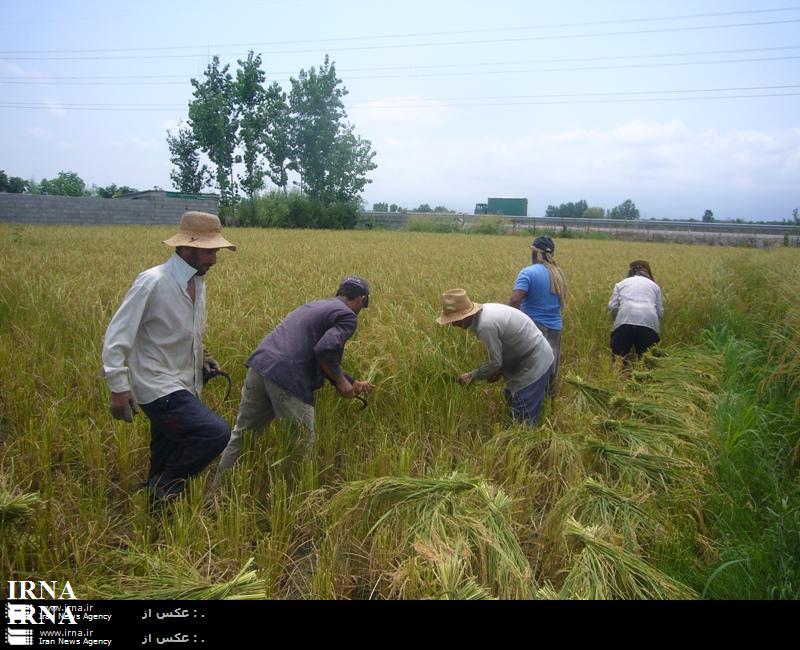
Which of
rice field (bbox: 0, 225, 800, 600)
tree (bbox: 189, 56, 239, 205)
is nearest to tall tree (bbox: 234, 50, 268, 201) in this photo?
tree (bbox: 189, 56, 239, 205)

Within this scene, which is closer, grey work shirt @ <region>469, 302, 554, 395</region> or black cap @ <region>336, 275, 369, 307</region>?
black cap @ <region>336, 275, 369, 307</region>

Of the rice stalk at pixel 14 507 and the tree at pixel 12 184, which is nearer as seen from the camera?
the rice stalk at pixel 14 507

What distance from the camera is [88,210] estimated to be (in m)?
Result: 21.8

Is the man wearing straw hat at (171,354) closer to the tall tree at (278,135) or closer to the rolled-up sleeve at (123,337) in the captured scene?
the rolled-up sleeve at (123,337)

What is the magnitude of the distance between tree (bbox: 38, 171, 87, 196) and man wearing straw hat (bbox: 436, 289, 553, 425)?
53456 mm

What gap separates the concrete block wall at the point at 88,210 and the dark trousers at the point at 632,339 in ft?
69.6

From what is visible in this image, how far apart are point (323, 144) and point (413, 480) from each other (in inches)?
1616

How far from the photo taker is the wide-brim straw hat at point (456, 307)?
373cm

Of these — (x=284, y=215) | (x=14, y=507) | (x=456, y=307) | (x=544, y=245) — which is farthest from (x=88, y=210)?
(x=14, y=507)

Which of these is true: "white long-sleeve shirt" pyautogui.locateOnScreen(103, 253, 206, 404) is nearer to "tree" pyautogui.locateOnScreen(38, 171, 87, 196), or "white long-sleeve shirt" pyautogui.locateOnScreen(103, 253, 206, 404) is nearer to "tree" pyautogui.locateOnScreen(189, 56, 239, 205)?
"tree" pyautogui.locateOnScreen(189, 56, 239, 205)

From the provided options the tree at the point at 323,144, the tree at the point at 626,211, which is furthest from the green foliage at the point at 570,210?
the tree at the point at 323,144

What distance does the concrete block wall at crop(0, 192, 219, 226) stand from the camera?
65.5 feet

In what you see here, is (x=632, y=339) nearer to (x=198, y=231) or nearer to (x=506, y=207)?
(x=198, y=231)
